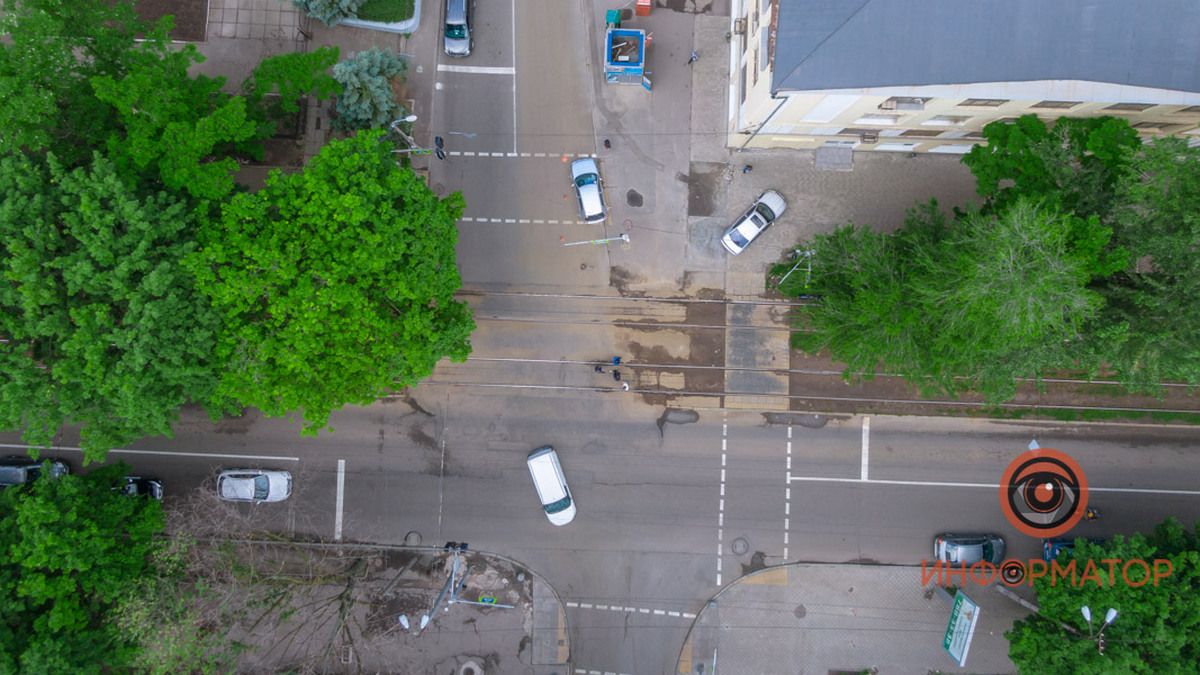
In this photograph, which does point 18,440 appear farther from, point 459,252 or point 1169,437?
point 1169,437

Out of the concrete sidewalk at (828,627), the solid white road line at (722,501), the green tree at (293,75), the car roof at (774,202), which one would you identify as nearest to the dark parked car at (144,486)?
the green tree at (293,75)

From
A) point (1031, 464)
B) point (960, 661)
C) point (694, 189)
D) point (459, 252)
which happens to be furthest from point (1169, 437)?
point (459, 252)

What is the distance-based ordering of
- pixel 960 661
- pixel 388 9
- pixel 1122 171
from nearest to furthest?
pixel 1122 171 < pixel 960 661 < pixel 388 9

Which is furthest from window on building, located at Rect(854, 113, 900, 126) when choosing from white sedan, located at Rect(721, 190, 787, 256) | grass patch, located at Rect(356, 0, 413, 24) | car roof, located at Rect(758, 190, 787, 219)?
grass patch, located at Rect(356, 0, 413, 24)

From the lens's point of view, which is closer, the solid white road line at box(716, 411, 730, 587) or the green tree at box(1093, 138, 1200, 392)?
the green tree at box(1093, 138, 1200, 392)

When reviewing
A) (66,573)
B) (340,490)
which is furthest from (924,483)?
(66,573)

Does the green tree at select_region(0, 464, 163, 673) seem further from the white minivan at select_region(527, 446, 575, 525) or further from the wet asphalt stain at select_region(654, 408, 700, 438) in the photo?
the wet asphalt stain at select_region(654, 408, 700, 438)
